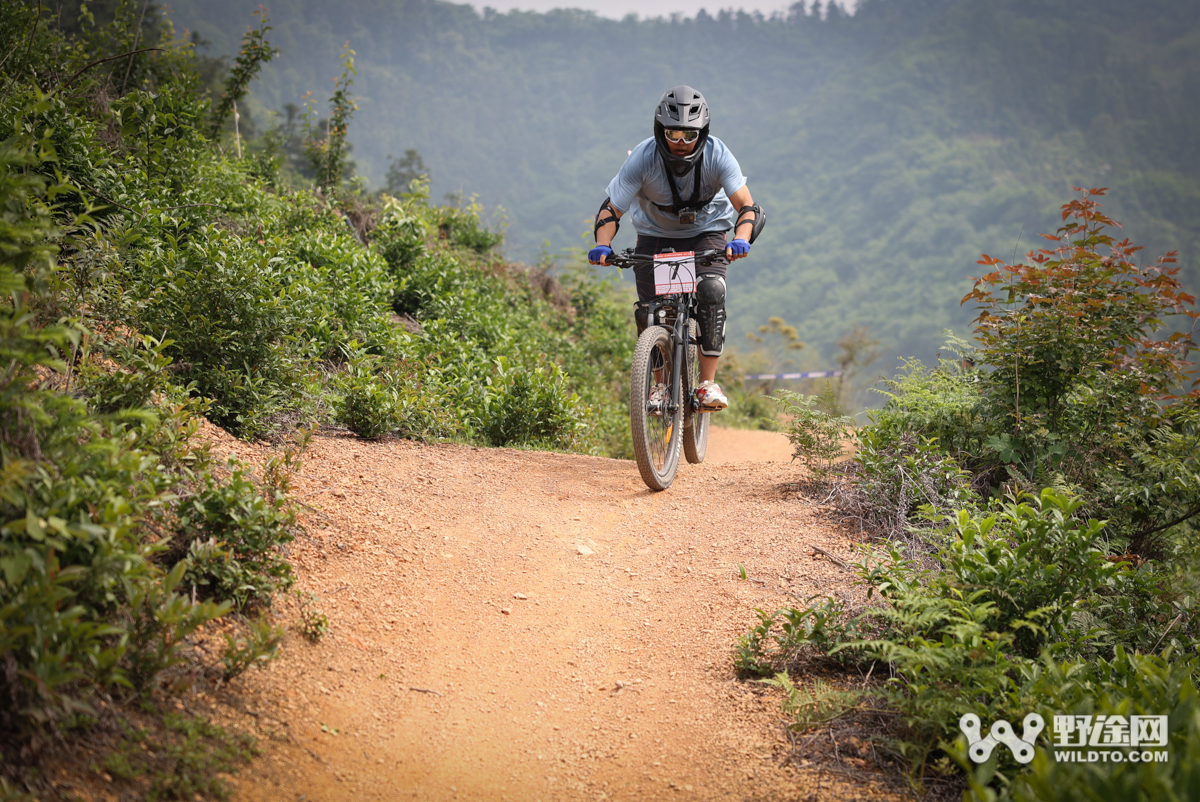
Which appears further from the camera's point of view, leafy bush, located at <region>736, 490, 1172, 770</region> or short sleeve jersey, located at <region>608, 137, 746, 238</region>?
short sleeve jersey, located at <region>608, 137, 746, 238</region>

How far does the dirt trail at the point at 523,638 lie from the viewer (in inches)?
86.7

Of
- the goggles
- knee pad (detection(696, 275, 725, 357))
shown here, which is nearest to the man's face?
the goggles

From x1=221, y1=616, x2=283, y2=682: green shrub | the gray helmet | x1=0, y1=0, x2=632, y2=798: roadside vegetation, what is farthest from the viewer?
the gray helmet

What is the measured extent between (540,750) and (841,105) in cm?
11727

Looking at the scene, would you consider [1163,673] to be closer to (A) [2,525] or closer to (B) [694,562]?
(B) [694,562]

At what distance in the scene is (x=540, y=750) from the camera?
2.39 m

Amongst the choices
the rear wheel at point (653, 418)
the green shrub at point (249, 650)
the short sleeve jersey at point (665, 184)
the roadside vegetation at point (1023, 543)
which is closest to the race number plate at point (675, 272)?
the rear wheel at point (653, 418)

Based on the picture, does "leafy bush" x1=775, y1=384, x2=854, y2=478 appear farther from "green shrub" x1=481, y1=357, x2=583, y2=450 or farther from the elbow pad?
"green shrub" x1=481, y1=357, x2=583, y2=450

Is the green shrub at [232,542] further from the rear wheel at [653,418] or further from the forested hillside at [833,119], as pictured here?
the forested hillside at [833,119]

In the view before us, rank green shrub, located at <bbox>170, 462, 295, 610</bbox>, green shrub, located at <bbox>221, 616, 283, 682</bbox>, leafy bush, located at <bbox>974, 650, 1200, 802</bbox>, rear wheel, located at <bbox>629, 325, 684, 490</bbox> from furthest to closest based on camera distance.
Answer: rear wheel, located at <bbox>629, 325, 684, 490</bbox>
green shrub, located at <bbox>170, 462, 295, 610</bbox>
green shrub, located at <bbox>221, 616, 283, 682</bbox>
leafy bush, located at <bbox>974, 650, 1200, 802</bbox>

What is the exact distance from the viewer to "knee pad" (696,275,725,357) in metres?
5.03

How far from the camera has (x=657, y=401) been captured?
4734 mm

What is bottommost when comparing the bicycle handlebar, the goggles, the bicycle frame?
the bicycle frame

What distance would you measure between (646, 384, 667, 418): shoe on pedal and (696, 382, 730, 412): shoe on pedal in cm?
47
